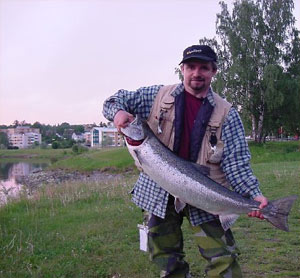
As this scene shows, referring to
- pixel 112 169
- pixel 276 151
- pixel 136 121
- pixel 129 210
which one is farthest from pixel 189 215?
pixel 112 169

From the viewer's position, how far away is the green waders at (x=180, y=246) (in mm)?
3256

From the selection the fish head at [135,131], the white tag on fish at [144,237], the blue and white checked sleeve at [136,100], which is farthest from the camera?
the white tag on fish at [144,237]

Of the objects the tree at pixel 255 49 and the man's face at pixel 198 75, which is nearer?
the man's face at pixel 198 75

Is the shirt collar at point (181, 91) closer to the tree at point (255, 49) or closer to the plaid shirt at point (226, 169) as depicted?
the plaid shirt at point (226, 169)

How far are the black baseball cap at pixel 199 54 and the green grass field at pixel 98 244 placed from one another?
272 cm

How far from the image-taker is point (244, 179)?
3.40 m

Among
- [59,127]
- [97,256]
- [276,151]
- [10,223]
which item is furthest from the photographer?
[59,127]

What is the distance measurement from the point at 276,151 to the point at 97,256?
93.5ft

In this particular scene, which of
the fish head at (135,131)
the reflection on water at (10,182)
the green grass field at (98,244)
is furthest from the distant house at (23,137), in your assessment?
the fish head at (135,131)

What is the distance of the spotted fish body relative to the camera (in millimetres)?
3180

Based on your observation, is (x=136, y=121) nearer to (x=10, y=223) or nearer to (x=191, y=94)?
(x=191, y=94)

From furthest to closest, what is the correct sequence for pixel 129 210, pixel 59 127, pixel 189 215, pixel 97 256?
pixel 59 127
pixel 129 210
pixel 97 256
pixel 189 215

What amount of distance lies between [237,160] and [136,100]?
1133 mm

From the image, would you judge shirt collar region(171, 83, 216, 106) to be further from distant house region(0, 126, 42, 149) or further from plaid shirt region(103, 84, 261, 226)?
distant house region(0, 126, 42, 149)
